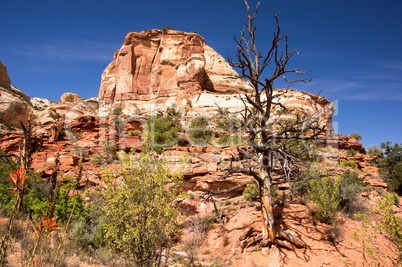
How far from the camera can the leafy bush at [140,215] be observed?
396 cm

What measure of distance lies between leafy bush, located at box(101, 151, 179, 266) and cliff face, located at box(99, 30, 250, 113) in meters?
39.6

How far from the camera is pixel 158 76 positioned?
50.3 m

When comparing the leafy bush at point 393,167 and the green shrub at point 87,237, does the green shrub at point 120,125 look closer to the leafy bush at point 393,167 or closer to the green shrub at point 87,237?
the green shrub at point 87,237

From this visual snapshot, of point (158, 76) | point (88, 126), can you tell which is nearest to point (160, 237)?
point (88, 126)

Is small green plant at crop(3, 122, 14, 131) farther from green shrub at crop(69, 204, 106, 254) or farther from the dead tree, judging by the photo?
the dead tree

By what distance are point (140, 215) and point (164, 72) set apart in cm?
4857

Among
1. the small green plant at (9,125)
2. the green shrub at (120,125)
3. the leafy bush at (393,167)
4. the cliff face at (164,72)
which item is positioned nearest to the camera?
the leafy bush at (393,167)

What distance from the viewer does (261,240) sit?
20.5 ft

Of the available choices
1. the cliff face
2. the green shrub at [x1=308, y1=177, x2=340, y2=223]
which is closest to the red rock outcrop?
the cliff face

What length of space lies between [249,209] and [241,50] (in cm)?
580

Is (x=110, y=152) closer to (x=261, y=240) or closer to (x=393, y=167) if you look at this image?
(x=261, y=240)

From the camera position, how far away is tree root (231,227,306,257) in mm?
5879

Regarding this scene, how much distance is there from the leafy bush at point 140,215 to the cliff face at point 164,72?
39.6 metres

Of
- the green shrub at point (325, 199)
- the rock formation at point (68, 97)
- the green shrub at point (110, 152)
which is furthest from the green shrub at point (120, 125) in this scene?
the rock formation at point (68, 97)
